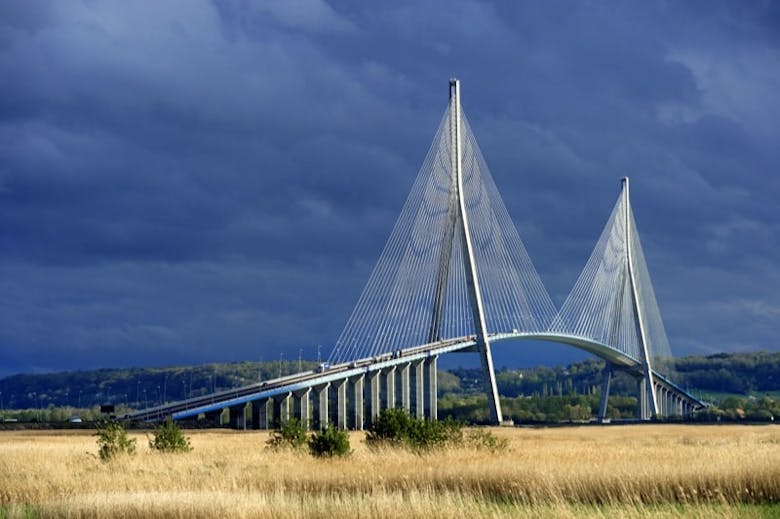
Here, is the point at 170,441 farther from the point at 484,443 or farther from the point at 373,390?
the point at 373,390

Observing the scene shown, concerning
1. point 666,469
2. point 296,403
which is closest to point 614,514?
point 666,469

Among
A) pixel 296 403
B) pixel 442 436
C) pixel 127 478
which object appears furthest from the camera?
pixel 296 403

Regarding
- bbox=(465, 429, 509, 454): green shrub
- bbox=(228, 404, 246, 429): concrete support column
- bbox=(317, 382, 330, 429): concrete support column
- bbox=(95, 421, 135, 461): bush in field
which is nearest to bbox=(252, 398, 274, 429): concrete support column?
bbox=(228, 404, 246, 429): concrete support column

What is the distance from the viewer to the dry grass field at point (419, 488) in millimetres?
23750

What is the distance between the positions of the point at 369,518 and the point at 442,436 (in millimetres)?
20082

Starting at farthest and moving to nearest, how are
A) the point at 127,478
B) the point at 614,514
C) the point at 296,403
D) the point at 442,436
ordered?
the point at 296,403, the point at 442,436, the point at 127,478, the point at 614,514

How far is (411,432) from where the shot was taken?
4284 centimetres

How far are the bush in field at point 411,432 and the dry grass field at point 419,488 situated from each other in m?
5.71

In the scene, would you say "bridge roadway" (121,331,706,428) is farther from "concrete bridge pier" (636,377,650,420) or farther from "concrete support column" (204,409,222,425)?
"concrete bridge pier" (636,377,650,420)

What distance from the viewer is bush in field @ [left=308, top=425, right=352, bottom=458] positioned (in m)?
39.2

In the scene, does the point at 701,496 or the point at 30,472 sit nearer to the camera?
the point at 701,496

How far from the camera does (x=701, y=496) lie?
25.7 meters

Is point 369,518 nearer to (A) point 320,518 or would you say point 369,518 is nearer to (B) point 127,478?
(A) point 320,518

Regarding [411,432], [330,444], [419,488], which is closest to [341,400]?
[411,432]
